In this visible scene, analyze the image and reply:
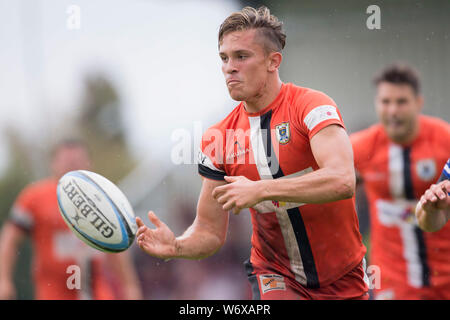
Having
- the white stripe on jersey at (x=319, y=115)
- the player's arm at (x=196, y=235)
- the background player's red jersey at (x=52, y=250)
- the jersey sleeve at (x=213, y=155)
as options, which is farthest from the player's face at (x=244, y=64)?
the background player's red jersey at (x=52, y=250)

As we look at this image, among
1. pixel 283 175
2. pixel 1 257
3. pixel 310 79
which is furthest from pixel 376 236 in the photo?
pixel 1 257

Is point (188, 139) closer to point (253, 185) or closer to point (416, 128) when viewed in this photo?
point (416, 128)

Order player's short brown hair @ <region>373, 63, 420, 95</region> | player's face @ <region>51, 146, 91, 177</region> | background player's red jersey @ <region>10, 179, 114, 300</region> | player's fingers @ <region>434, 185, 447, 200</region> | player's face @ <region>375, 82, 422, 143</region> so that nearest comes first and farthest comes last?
player's fingers @ <region>434, 185, 447, 200</region>
player's face @ <region>375, 82, 422, 143</region>
player's short brown hair @ <region>373, 63, 420, 95</region>
background player's red jersey @ <region>10, 179, 114, 300</region>
player's face @ <region>51, 146, 91, 177</region>

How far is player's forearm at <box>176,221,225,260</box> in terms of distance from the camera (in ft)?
9.43

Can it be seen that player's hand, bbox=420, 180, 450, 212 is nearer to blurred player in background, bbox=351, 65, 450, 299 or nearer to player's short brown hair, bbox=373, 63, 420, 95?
blurred player in background, bbox=351, 65, 450, 299

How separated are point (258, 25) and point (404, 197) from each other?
2231 millimetres

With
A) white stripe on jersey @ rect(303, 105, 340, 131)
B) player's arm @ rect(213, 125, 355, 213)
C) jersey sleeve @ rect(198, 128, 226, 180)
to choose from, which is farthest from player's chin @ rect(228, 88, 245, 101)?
player's arm @ rect(213, 125, 355, 213)

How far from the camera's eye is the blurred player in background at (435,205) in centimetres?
258

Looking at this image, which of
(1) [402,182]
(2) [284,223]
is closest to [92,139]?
(1) [402,182]

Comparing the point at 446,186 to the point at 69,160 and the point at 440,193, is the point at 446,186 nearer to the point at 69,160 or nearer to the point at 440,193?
the point at 440,193

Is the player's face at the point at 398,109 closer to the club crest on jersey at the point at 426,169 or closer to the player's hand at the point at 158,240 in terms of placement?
the club crest on jersey at the point at 426,169

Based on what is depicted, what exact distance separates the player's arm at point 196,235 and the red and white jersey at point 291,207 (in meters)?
0.20

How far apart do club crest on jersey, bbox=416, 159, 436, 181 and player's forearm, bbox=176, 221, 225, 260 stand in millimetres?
2067

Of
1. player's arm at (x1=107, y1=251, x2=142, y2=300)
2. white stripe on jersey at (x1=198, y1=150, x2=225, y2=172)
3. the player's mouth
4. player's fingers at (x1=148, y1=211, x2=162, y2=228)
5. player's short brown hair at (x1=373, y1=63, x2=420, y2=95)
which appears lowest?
player's arm at (x1=107, y1=251, x2=142, y2=300)
